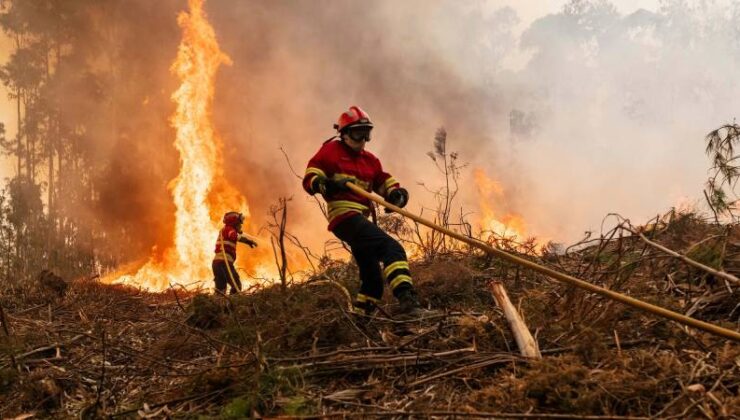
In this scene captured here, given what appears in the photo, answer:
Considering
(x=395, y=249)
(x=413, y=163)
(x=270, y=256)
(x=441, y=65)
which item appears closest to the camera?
(x=395, y=249)

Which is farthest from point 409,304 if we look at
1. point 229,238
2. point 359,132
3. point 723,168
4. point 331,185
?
point 229,238

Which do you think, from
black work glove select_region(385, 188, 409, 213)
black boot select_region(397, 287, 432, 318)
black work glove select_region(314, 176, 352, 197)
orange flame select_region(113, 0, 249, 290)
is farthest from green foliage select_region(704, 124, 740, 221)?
orange flame select_region(113, 0, 249, 290)

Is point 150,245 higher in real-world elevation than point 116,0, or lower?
lower

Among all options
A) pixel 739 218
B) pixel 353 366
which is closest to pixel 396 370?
pixel 353 366

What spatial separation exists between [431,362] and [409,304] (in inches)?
44.3

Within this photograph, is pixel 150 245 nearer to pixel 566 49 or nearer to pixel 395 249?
pixel 395 249

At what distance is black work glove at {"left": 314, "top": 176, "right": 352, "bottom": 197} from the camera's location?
457cm

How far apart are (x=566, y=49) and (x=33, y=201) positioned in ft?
112

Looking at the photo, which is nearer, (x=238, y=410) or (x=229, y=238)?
(x=238, y=410)

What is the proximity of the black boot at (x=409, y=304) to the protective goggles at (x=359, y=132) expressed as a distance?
1556 millimetres

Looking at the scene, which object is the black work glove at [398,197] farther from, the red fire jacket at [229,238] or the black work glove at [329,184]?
the red fire jacket at [229,238]

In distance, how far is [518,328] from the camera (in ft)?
10.3

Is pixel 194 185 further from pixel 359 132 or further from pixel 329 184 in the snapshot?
pixel 329 184

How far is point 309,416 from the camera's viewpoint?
2.36 meters
